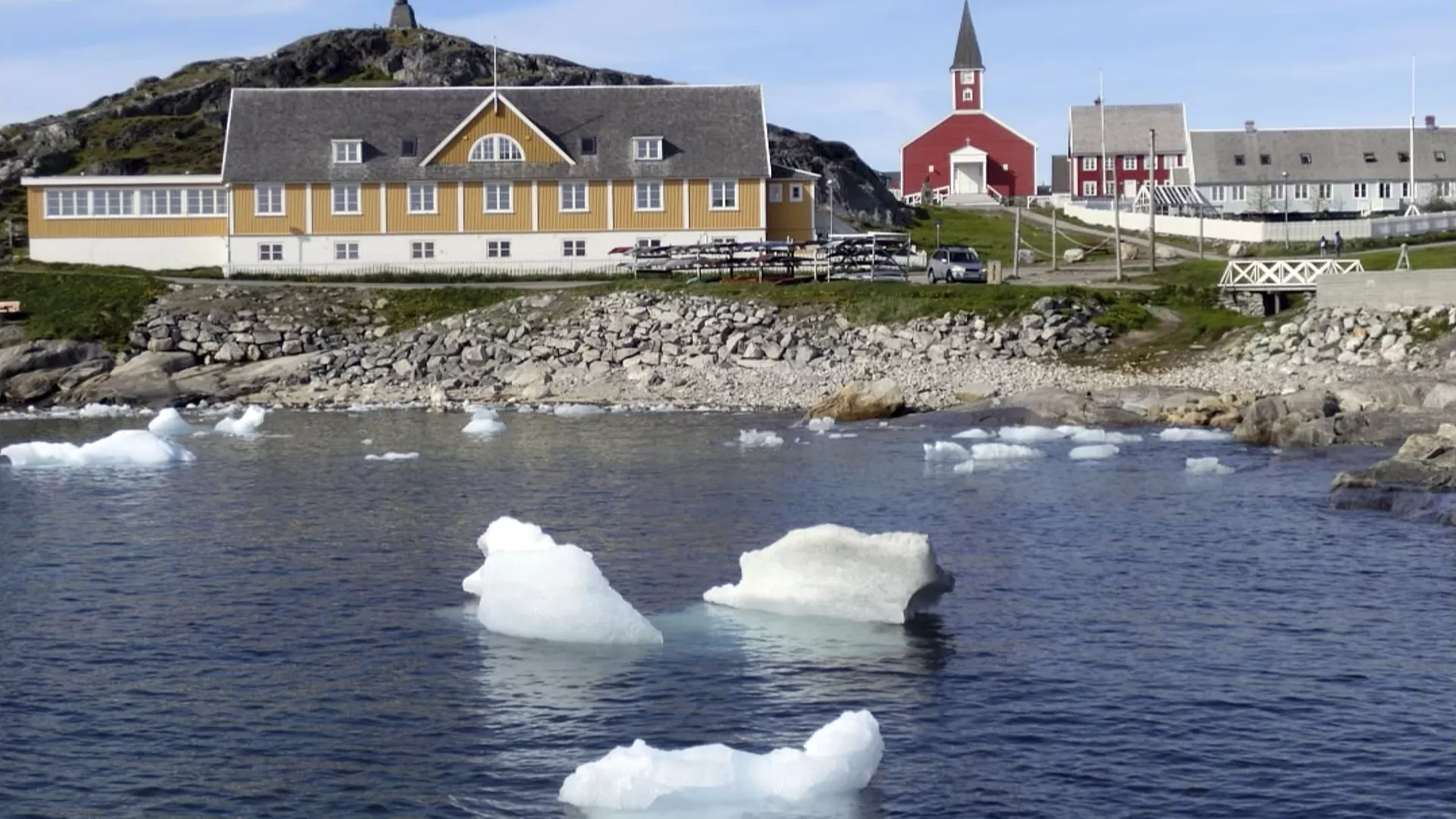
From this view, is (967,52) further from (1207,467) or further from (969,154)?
(1207,467)

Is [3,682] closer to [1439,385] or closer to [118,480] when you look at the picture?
[118,480]

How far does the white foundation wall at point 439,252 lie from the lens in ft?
235

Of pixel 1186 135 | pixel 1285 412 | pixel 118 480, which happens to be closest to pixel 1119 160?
pixel 1186 135

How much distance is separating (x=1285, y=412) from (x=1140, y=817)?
27709mm

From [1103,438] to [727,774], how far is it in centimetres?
2820

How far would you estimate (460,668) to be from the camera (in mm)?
20328

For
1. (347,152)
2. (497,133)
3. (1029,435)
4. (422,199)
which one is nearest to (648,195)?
(497,133)

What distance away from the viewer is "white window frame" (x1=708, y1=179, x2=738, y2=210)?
7262 centimetres

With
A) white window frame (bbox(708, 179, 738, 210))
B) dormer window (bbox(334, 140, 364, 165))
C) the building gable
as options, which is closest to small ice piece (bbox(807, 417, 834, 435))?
white window frame (bbox(708, 179, 738, 210))

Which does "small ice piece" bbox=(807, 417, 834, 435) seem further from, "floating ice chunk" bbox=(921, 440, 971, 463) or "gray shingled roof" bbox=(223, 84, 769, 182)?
"gray shingled roof" bbox=(223, 84, 769, 182)

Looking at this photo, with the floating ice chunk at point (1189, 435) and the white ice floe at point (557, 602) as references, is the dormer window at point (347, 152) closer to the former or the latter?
the floating ice chunk at point (1189, 435)

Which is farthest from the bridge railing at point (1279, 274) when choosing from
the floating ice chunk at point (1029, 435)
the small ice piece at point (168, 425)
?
the small ice piece at point (168, 425)

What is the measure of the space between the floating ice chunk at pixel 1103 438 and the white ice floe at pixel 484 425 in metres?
15.7

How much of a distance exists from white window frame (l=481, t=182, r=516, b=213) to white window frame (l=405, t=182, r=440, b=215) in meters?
2.04
